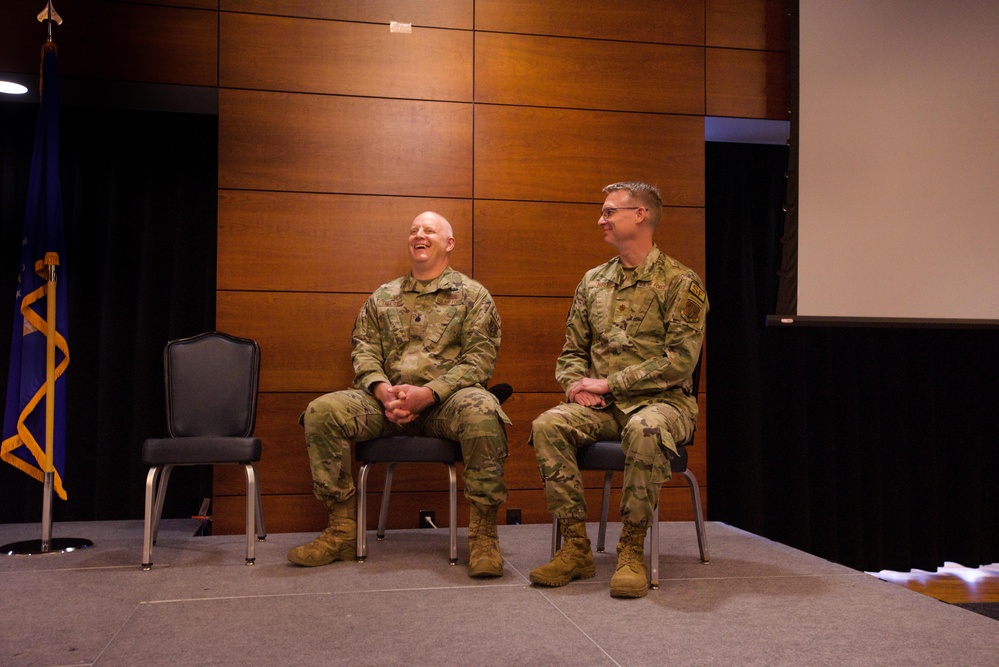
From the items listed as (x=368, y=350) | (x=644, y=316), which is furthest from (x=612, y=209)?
(x=368, y=350)

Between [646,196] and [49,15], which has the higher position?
[49,15]

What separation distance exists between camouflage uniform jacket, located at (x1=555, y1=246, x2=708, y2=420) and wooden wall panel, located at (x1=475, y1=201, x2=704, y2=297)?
0.73 metres

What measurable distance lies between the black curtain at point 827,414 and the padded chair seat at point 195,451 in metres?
2.91

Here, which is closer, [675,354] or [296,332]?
[675,354]

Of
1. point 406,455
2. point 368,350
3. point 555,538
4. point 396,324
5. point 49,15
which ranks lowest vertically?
point 555,538

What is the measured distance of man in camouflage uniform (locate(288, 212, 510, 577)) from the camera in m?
2.98

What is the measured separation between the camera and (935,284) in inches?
152

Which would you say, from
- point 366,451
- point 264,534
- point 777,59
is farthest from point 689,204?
point 264,534

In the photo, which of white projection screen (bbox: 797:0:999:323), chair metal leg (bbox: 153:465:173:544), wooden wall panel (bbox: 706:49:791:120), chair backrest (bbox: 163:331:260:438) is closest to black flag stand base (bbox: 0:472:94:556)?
chair metal leg (bbox: 153:465:173:544)

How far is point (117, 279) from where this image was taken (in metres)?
4.29

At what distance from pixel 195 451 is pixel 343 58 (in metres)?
2.02

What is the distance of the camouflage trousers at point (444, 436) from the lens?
2.98 metres

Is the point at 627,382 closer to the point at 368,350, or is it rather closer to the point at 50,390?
the point at 368,350

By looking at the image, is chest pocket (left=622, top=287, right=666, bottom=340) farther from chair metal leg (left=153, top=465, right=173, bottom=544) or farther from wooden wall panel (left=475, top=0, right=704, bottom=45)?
chair metal leg (left=153, top=465, right=173, bottom=544)
